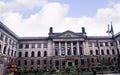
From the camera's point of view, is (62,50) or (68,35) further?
(68,35)

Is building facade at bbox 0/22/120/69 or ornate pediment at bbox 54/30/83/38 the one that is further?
ornate pediment at bbox 54/30/83/38

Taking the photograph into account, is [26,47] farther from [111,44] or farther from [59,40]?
[111,44]

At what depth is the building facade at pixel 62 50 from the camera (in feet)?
186

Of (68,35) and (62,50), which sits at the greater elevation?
(68,35)

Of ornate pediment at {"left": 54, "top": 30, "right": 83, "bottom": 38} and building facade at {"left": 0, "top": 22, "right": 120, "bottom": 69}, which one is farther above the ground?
ornate pediment at {"left": 54, "top": 30, "right": 83, "bottom": 38}

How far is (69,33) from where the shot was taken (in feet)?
196

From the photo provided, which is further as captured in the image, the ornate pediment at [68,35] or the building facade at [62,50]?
the ornate pediment at [68,35]

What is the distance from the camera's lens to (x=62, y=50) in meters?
59.2

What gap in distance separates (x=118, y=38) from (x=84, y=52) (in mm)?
13815

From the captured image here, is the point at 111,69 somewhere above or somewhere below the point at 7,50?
below

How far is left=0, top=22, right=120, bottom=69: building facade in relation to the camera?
56.8 meters

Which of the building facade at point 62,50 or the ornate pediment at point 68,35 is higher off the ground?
the ornate pediment at point 68,35

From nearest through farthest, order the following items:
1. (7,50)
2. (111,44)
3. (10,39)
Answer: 1. (7,50)
2. (10,39)
3. (111,44)

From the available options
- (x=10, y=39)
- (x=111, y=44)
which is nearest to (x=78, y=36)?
(x=111, y=44)
